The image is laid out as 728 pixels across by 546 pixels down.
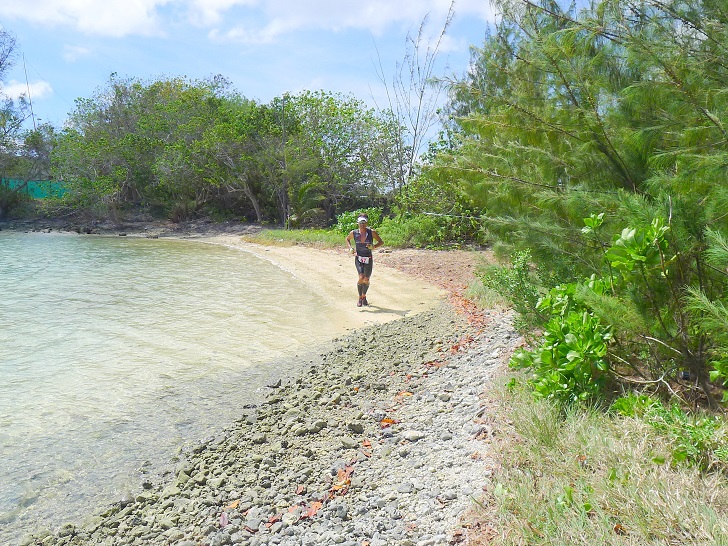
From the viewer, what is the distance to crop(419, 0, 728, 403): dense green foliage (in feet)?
11.0

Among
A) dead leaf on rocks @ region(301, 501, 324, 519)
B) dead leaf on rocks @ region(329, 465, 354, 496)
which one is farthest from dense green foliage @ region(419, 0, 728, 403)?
dead leaf on rocks @ region(301, 501, 324, 519)

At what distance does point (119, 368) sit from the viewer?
25.8 feet

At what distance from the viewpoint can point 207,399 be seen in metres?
6.57

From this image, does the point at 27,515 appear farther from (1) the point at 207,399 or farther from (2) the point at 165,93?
(2) the point at 165,93

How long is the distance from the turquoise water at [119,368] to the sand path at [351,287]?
0.50 metres

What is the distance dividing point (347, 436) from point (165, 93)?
39167 millimetres

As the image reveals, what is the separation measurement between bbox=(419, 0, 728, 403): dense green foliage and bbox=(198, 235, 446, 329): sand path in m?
5.01

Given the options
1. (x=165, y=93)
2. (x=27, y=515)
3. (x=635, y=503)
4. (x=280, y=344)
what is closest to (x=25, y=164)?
(x=165, y=93)

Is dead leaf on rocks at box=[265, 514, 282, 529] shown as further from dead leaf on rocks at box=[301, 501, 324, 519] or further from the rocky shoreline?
dead leaf on rocks at box=[301, 501, 324, 519]

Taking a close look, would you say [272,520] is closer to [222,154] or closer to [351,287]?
[351,287]

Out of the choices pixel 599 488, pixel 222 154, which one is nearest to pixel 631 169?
pixel 599 488

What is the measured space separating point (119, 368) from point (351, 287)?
6.17 metres

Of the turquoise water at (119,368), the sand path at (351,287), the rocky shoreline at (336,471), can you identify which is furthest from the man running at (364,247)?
the rocky shoreline at (336,471)

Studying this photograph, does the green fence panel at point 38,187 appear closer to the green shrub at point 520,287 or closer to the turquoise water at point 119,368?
the turquoise water at point 119,368
